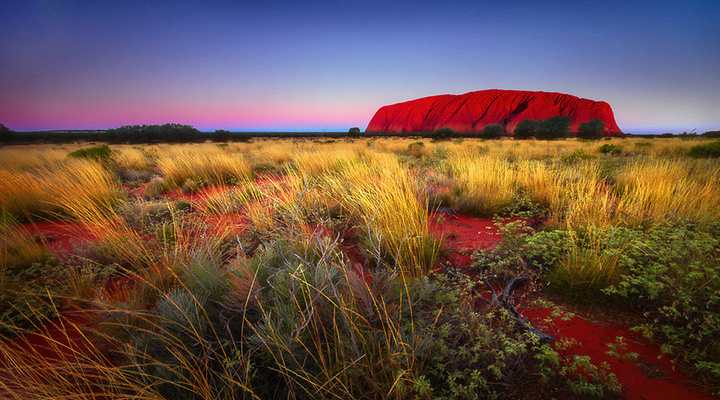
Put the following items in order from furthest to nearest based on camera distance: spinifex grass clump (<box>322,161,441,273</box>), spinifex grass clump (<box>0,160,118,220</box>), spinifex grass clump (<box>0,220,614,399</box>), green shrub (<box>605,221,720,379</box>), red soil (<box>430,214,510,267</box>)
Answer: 1. spinifex grass clump (<box>0,160,118,220</box>)
2. red soil (<box>430,214,510,267</box>)
3. spinifex grass clump (<box>322,161,441,273</box>)
4. green shrub (<box>605,221,720,379</box>)
5. spinifex grass clump (<box>0,220,614,399</box>)

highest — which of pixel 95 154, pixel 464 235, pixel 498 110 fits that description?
pixel 498 110

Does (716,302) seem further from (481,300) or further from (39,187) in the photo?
(39,187)

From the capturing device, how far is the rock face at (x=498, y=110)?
5406 centimetres

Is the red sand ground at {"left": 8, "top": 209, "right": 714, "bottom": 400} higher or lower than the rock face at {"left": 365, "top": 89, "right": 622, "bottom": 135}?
lower

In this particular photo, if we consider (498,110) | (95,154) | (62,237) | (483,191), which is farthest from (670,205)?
(498,110)

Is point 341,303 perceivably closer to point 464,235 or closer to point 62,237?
point 464,235

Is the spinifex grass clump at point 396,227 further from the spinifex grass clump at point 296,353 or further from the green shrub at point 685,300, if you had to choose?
the green shrub at point 685,300

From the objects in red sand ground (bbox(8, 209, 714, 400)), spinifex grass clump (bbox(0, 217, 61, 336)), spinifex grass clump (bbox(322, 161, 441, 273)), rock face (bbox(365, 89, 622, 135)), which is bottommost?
red sand ground (bbox(8, 209, 714, 400))

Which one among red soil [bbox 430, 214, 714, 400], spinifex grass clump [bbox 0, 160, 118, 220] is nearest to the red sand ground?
red soil [bbox 430, 214, 714, 400]

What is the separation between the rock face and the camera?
54.1 metres

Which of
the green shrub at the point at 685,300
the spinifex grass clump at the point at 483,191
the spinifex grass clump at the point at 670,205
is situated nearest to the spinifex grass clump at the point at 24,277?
the green shrub at the point at 685,300

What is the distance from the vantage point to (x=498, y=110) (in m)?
55.6

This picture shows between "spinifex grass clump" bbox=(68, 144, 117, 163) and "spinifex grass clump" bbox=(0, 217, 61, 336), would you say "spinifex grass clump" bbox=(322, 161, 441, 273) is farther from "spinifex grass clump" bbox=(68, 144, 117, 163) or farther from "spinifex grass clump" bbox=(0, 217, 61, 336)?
"spinifex grass clump" bbox=(68, 144, 117, 163)

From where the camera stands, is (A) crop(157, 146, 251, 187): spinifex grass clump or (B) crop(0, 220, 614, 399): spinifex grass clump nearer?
(B) crop(0, 220, 614, 399): spinifex grass clump
